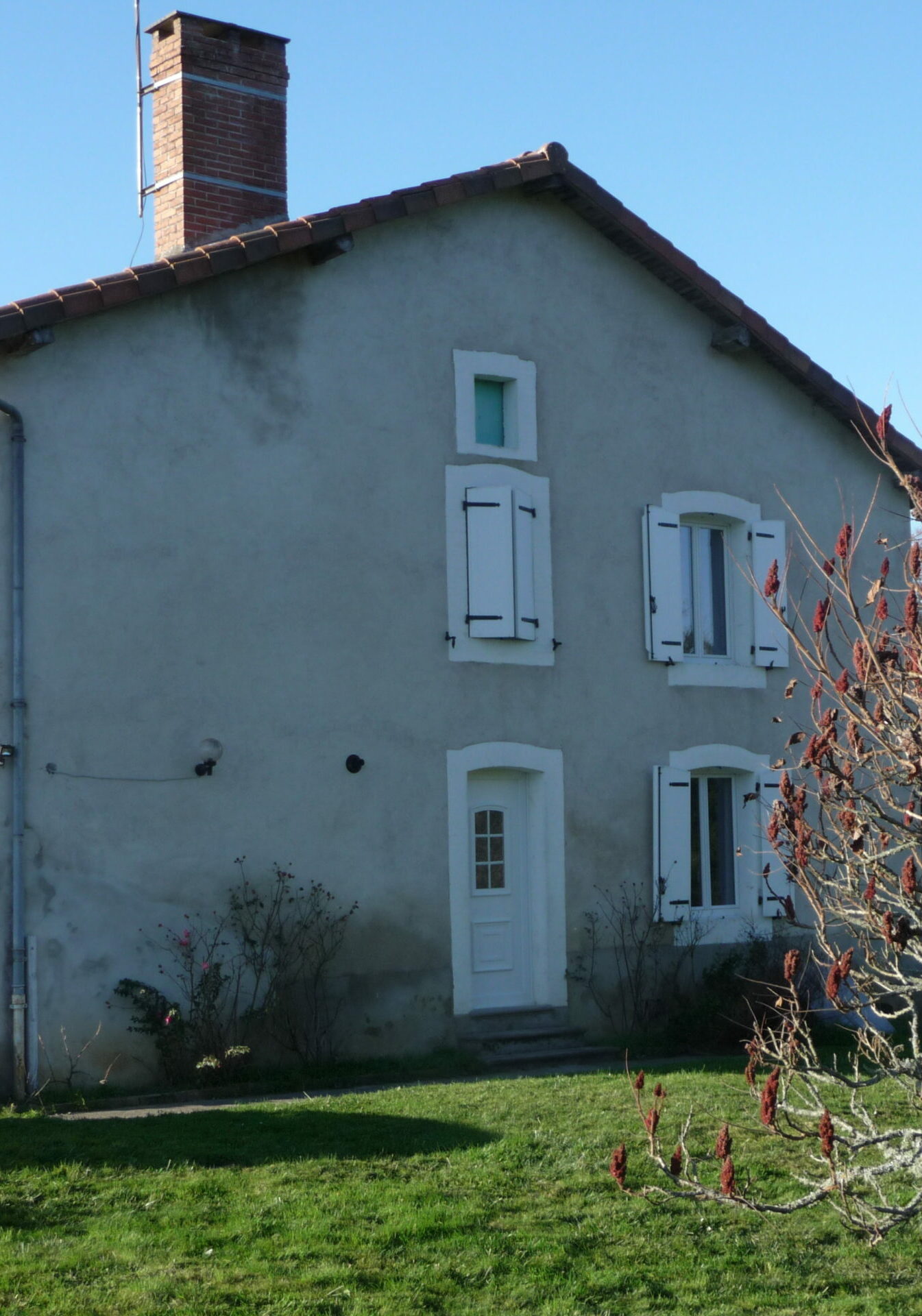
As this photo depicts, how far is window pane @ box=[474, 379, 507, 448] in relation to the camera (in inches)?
469

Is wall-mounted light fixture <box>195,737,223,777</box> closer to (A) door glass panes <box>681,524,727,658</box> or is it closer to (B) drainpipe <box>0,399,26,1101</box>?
(B) drainpipe <box>0,399,26,1101</box>

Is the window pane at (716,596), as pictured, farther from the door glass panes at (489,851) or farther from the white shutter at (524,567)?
the door glass panes at (489,851)

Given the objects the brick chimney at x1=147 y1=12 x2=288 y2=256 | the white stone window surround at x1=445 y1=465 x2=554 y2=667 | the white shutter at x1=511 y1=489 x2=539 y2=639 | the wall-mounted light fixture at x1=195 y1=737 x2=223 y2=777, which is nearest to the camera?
the wall-mounted light fixture at x1=195 y1=737 x2=223 y2=777

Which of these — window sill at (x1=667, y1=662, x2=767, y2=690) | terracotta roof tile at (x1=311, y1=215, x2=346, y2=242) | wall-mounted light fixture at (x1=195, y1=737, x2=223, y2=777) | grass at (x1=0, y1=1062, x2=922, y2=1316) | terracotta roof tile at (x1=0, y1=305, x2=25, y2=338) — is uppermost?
terracotta roof tile at (x1=311, y1=215, x2=346, y2=242)

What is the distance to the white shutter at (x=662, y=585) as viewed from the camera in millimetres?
12367

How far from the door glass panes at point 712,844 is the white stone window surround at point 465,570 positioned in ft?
6.90

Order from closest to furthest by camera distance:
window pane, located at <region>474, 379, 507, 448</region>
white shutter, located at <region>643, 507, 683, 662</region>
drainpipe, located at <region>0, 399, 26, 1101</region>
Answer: drainpipe, located at <region>0, 399, 26, 1101</region>
window pane, located at <region>474, 379, 507, 448</region>
white shutter, located at <region>643, 507, 683, 662</region>

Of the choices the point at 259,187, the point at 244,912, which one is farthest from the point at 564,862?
the point at 259,187

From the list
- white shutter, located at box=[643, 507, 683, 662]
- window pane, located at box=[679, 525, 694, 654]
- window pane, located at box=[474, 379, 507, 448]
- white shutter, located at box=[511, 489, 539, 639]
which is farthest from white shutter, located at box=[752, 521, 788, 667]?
window pane, located at box=[474, 379, 507, 448]

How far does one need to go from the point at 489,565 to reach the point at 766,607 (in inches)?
116

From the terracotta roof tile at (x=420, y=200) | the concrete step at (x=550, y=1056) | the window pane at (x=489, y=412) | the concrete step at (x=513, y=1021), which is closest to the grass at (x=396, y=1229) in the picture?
the concrete step at (x=550, y=1056)

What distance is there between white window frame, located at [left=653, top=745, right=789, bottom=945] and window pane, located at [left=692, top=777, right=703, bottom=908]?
0.09 meters

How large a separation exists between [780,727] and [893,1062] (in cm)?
856

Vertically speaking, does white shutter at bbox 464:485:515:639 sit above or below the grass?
above
